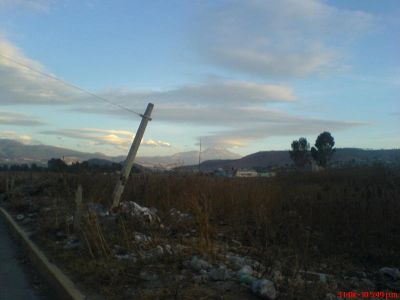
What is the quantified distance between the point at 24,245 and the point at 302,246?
583cm

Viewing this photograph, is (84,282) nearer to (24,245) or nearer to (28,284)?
(28,284)

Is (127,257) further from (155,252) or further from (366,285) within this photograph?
(366,285)

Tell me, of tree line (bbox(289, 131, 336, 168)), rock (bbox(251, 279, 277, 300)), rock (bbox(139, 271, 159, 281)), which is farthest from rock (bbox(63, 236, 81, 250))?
Result: tree line (bbox(289, 131, 336, 168))

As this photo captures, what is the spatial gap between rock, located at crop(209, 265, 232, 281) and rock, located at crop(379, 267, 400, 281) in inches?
108

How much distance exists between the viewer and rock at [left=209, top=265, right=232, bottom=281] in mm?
6158

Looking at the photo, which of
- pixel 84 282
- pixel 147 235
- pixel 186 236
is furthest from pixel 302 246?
pixel 84 282

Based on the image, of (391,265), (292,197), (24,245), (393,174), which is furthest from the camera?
(393,174)

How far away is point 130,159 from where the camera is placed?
11914 millimetres

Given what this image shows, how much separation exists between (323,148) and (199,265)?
47.2 metres

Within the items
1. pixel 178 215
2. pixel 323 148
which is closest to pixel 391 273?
pixel 178 215

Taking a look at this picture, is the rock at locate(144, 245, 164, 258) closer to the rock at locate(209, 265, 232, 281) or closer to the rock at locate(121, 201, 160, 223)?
the rock at locate(209, 265, 232, 281)

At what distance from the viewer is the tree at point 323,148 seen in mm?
51434

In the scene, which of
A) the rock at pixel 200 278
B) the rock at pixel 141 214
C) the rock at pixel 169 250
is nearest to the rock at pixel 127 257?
the rock at pixel 169 250

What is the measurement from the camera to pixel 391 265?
8.25 meters
